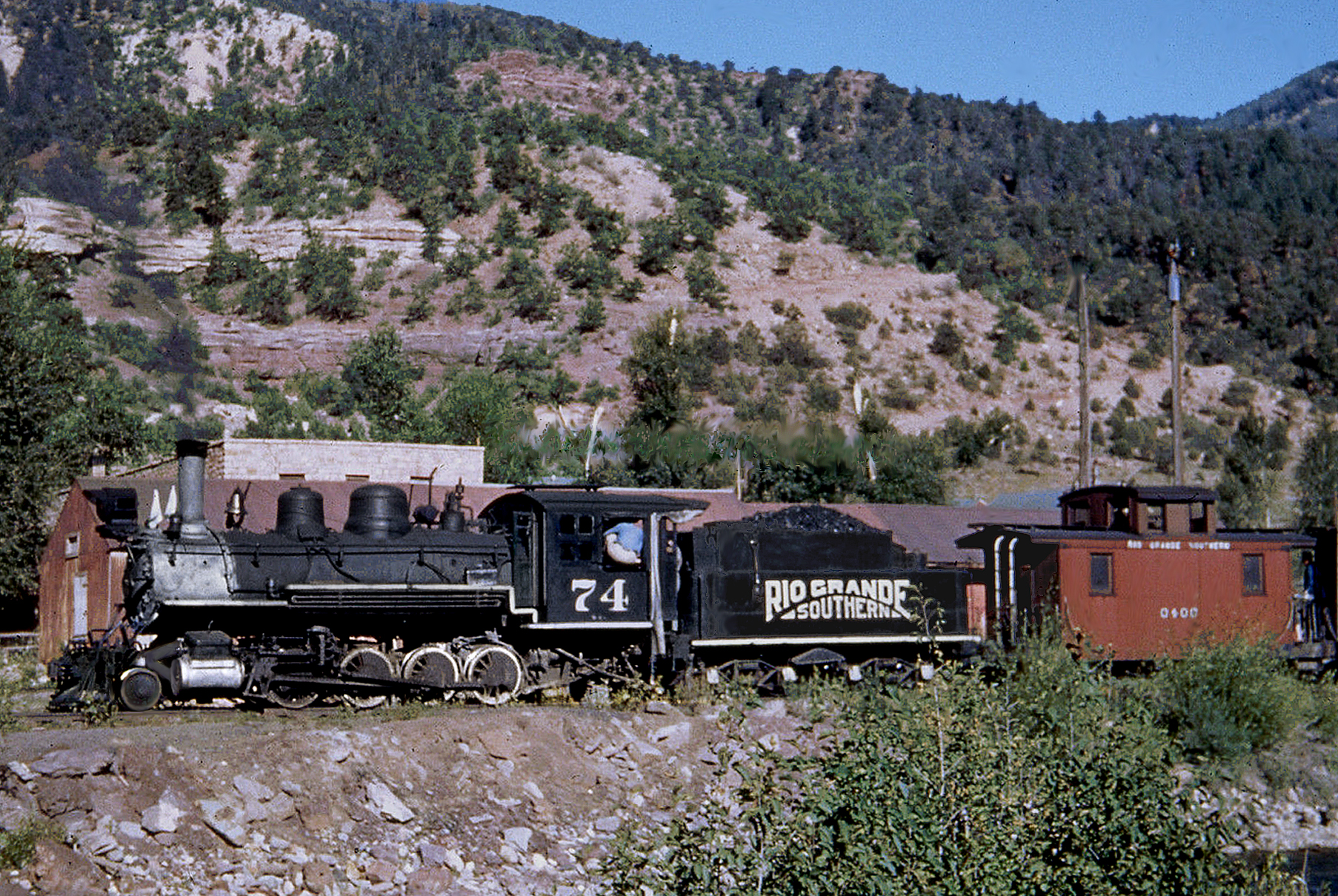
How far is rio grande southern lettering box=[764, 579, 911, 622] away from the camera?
A: 925 inches

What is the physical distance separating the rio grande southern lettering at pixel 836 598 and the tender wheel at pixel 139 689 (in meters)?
9.85

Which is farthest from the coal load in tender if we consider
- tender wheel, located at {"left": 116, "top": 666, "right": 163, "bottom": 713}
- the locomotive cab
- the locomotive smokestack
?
tender wheel, located at {"left": 116, "top": 666, "right": 163, "bottom": 713}

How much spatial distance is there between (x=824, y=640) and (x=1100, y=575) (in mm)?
6264

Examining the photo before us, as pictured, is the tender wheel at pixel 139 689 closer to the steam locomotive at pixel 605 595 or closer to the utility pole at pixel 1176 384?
the steam locomotive at pixel 605 595

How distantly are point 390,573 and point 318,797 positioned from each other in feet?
19.3

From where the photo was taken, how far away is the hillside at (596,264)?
7225cm

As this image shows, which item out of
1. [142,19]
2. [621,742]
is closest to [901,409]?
[621,742]

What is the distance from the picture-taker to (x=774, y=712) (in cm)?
2114

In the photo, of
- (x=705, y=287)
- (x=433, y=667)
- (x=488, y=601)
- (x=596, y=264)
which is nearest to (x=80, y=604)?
(x=433, y=667)

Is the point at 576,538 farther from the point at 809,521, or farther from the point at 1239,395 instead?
the point at 1239,395

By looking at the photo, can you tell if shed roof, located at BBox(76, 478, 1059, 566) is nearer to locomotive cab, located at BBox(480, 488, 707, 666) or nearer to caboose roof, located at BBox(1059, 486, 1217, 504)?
caboose roof, located at BBox(1059, 486, 1217, 504)

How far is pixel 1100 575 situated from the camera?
2628cm

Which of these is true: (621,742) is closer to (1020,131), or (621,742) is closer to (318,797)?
(318,797)

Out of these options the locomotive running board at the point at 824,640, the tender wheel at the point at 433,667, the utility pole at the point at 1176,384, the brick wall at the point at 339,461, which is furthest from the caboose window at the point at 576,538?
the utility pole at the point at 1176,384
